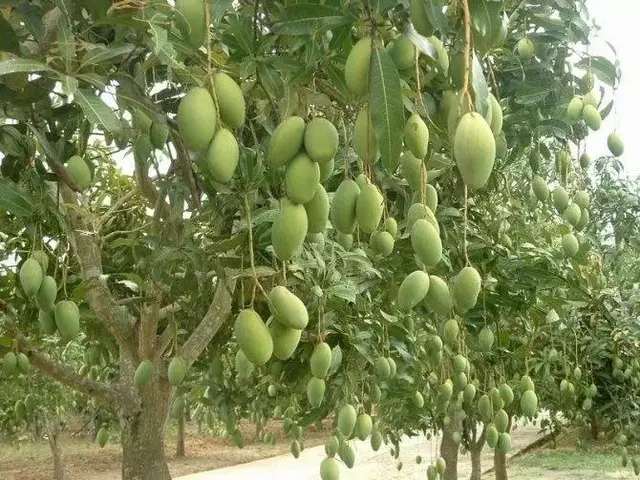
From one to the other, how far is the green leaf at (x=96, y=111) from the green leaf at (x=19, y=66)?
6 cm

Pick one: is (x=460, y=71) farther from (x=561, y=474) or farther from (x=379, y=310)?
(x=561, y=474)

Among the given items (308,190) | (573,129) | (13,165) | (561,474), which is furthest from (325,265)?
(561,474)

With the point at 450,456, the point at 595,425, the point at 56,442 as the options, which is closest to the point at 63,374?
the point at 450,456

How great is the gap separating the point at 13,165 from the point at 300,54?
0.57m

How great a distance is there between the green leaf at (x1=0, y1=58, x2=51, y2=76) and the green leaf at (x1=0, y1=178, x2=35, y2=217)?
25 centimetres

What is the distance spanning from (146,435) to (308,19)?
178cm

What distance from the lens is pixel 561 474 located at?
869 cm

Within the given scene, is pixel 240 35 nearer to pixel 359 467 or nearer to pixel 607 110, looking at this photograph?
pixel 607 110

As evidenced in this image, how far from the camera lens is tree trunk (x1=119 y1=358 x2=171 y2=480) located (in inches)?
89.4

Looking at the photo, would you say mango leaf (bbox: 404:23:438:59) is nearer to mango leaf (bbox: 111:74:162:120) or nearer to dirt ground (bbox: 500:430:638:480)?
mango leaf (bbox: 111:74:162:120)

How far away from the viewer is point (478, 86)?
2.26ft

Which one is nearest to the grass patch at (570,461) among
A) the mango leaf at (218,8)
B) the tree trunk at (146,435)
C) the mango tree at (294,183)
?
the mango tree at (294,183)

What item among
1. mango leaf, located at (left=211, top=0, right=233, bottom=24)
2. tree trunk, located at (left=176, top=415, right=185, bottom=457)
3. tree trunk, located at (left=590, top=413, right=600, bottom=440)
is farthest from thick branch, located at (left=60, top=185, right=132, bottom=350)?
tree trunk, located at (left=176, top=415, right=185, bottom=457)

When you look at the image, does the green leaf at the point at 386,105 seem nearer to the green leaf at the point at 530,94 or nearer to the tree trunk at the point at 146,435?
the green leaf at the point at 530,94
